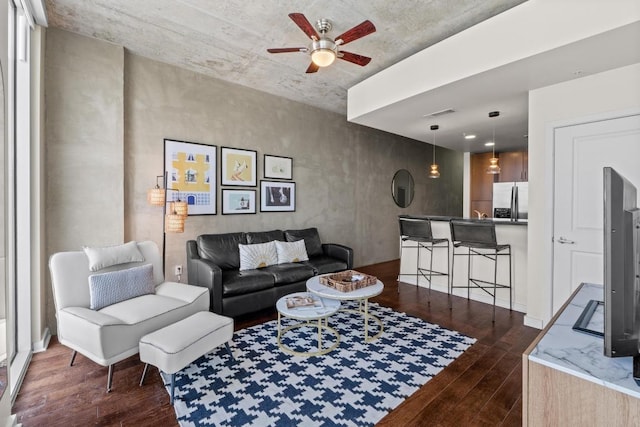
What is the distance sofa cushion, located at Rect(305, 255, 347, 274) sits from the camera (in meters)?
4.12

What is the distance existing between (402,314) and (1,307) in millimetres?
3391

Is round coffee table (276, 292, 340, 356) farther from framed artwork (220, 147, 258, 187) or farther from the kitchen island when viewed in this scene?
the kitchen island

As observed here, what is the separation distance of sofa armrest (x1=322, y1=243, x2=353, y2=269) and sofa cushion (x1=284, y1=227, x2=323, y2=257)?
12cm

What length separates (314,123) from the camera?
17.5 ft

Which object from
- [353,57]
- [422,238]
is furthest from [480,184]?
[353,57]

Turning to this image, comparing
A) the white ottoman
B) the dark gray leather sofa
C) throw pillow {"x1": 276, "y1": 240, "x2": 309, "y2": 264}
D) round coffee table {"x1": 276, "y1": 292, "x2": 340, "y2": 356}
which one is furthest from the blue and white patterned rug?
throw pillow {"x1": 276, "y1": 240, "x2": 309, "y2": 264}

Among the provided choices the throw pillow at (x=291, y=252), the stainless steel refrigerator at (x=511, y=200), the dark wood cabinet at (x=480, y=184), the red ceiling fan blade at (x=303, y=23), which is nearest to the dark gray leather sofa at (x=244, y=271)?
the throw pillow at (x=291, y=252)

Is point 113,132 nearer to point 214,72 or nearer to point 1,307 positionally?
point 214,72

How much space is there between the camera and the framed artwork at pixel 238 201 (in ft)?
14.0

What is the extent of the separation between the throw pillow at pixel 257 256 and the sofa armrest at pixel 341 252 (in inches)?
38.8

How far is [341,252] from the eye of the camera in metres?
4.59

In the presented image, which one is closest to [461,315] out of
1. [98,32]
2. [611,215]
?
[611,215]

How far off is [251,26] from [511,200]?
21.1ft

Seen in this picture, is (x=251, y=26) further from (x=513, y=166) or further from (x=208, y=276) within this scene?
(x=513, y=166)
